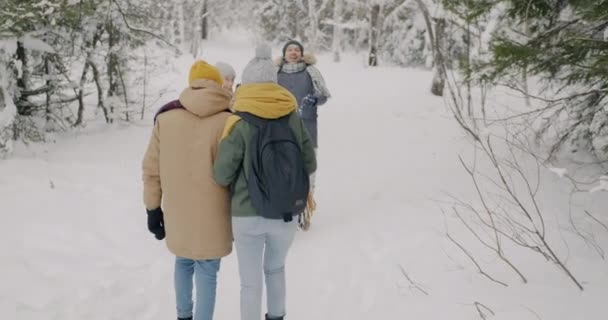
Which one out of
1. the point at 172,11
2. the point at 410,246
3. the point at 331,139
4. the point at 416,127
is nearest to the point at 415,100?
the point at 416,127

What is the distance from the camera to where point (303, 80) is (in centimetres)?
567

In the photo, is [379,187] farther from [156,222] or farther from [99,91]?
[99,91]

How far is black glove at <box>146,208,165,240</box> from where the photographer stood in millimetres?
3270

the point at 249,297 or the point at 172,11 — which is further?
the point at 172,11

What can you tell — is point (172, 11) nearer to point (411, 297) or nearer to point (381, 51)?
point (381, 51)

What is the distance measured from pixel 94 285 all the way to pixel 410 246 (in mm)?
3026

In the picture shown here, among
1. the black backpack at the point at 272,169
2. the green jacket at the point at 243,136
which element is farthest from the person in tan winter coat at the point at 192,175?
the black backpack at the point at 272,169

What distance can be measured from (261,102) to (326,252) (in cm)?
268

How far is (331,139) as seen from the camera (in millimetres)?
10281

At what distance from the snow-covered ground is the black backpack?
149 centimetres

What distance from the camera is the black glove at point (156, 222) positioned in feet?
10.7

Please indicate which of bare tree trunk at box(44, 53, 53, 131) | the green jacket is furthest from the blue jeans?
bare tree trunk at box(44, 53, 53, 131)

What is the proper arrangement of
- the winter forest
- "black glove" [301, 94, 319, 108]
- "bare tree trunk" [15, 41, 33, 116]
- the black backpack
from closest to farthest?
the black backpack → the winter forest → "black glove" [301, 94, 319, 108] → "bare tree trunk" [15, 41, 33, 116]

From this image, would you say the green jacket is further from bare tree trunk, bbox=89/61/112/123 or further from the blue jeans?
bare tree trunk, bbox=89/61/112/123
